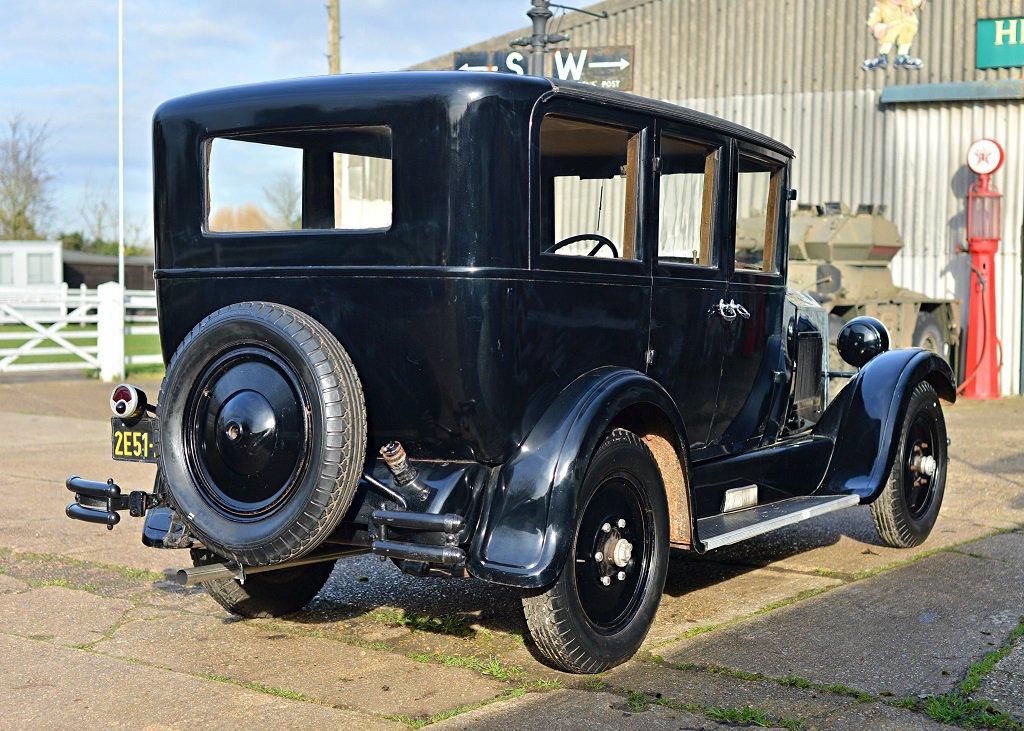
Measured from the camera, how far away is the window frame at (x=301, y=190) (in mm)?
4527

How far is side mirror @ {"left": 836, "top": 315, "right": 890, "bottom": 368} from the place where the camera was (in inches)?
279

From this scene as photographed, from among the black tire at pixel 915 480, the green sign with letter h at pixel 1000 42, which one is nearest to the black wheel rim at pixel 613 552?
the black tire at pixel 915 480

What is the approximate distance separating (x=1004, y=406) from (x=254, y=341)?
13206mm

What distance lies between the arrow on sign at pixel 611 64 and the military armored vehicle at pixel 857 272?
5068mm

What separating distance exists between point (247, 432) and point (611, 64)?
16343 mm

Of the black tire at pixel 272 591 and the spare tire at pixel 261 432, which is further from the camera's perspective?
the black tire at pixel 272 591

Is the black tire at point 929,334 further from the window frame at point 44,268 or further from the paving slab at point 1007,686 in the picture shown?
the window frame at point 44,268

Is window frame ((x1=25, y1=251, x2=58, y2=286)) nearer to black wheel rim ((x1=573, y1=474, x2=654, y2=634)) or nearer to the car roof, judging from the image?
the car roof

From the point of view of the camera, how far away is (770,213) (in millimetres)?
6301

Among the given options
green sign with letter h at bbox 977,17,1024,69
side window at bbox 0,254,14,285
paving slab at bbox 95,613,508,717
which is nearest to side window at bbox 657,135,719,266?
paving slab at bbox 95,613,508,717

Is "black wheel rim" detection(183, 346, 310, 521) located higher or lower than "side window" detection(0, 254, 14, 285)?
lower

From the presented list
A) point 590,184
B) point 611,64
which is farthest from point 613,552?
point 611,64

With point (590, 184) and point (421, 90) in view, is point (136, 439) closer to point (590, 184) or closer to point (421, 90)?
point (421, 90)

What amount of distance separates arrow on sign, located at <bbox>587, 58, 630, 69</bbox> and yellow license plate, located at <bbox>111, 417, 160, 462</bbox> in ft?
52.0
